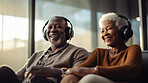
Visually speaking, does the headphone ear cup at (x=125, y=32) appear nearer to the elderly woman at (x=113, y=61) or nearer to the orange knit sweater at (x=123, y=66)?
the elderly woman at (x=113, y=61)

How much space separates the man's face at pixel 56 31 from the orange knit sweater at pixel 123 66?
489mm

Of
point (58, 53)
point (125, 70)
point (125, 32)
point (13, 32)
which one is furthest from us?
point (13, 32)

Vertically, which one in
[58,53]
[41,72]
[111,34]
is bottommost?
[41,72]

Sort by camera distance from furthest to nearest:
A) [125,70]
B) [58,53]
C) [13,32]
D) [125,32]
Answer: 1. [13,32]
2. [58,53]
3. [125,32]
4. [125,70]

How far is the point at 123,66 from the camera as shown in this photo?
1.22 meters

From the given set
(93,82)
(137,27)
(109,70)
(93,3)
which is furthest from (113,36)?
(93,3)

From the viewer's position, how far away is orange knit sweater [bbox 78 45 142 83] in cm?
120

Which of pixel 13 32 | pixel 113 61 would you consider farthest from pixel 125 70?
pixel 13 32

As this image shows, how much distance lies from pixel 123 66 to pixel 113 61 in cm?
23

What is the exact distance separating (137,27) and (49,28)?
0.93 metres

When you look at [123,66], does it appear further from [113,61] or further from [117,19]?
[117,19]

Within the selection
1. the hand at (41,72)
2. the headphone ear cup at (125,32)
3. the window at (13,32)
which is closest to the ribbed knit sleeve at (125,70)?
the headphone ear cup at (125,32)

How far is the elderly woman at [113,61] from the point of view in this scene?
1.20 meters

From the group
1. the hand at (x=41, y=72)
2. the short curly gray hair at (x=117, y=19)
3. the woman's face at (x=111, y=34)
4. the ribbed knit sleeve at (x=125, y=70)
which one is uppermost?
the short curly gray hair at (x=117, y=19)
